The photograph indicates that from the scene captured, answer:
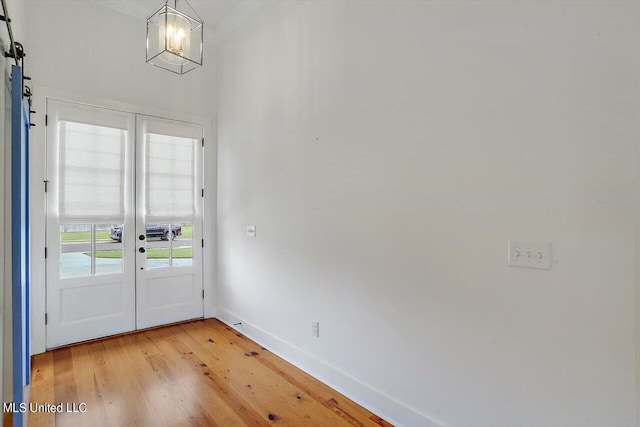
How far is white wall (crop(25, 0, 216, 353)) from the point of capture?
9.79ft

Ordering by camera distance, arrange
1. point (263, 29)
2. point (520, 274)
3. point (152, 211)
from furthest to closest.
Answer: point (152, 211)
point (263, 29)
point (520, 274)

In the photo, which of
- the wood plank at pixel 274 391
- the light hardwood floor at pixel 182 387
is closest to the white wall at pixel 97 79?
the light hardwood floor at pixel 182 387

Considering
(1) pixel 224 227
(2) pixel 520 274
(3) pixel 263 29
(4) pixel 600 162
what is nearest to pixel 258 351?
(1) pixel 224 227

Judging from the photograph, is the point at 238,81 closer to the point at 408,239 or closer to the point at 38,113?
the point at 38,113

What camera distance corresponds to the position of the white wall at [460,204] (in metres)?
1.33

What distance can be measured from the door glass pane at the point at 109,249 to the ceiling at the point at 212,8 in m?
2.28

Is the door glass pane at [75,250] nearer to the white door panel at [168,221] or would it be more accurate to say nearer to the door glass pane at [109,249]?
the door glass pane at [109,249]

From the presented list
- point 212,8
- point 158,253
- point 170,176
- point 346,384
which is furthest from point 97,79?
point 346,384

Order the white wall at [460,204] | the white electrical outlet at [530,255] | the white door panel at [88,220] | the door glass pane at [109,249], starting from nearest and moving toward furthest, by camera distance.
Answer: the white wall at [460,204], the white electrical outlet at [530,255], the white door panel at [88,220], the door glass pane at [109,249]

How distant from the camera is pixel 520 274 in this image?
5.09ft

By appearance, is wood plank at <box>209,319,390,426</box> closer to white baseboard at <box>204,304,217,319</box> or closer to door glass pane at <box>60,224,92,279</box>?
white baseboard at <box>204,304,217,319</box>

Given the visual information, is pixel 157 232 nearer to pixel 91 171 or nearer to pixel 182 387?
pixel 91 171

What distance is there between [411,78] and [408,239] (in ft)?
3.22

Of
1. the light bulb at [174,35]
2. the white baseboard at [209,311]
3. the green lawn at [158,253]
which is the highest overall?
the light bulb at [174,35]
